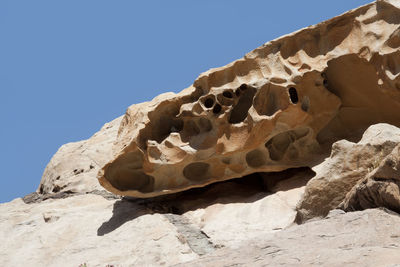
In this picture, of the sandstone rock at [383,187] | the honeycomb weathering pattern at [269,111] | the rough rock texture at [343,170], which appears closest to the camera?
the sandstone rock at [383,187]

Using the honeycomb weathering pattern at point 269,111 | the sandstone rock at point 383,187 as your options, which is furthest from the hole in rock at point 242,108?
the sandstone rock at point 383,187

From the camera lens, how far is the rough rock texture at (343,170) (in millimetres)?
8062

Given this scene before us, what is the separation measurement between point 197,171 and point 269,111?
54.3 inches

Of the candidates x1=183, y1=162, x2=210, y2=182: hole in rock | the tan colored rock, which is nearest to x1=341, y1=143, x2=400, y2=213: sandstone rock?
the tan colored rock

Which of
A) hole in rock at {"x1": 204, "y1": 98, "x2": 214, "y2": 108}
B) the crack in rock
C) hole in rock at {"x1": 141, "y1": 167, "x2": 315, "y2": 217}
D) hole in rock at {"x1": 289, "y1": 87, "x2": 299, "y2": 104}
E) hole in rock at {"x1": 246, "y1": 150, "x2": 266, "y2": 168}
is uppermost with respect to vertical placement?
hole in rock at {"x1": 204, "y1": 98, "x2": 214, "y2": 108}

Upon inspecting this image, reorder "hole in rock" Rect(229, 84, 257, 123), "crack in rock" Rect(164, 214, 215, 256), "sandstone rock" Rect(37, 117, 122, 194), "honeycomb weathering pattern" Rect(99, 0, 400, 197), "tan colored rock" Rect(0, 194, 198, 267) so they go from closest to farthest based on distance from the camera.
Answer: "crack in rock" Rect(164, 214, 215, 256)
"tan colored rock" Rect(0, 194, 198, 267)
"honeycomb weathering pattern" Rect(99, 0, 400, 197)
"hole in rock" Rect(229, 84, 257, 123)
"sandstone rock" Rect(37, 117, 122, 194)

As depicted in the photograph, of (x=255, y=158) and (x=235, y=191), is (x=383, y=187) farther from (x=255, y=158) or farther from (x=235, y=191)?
(x=235, y=191)

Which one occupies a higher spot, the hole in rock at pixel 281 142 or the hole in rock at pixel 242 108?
the hole in rock at pixel 242 108

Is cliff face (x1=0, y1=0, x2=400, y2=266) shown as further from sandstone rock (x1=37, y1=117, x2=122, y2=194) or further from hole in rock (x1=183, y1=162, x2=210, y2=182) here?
sandstone rock (x1=37, y1=117, x2=122, y2=194)

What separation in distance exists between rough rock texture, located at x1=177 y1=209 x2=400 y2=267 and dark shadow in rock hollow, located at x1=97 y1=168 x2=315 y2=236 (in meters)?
4.55

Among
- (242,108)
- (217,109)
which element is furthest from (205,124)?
(242,108)

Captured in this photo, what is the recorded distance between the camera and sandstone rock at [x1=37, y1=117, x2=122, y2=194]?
44.8ft

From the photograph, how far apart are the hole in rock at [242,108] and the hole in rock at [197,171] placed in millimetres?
774

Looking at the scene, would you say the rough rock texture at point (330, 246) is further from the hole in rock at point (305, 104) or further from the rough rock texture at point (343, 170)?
the hole in rock at point (305, 104)
